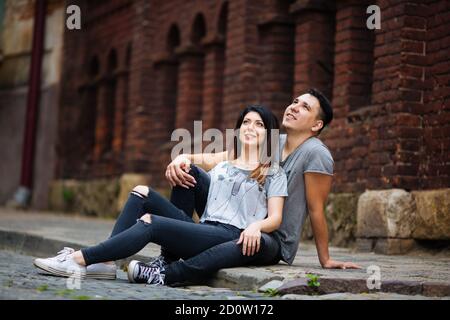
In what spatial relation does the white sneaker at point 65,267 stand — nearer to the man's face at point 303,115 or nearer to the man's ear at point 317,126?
the man's face at point 303,115

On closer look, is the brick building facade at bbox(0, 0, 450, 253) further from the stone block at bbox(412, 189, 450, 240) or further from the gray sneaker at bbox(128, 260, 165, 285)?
the gray sneaker at bbox(128, 260, 165, 285)

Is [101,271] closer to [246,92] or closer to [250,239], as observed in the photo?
[250,239]

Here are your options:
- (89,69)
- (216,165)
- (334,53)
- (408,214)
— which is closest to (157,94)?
(89,69)

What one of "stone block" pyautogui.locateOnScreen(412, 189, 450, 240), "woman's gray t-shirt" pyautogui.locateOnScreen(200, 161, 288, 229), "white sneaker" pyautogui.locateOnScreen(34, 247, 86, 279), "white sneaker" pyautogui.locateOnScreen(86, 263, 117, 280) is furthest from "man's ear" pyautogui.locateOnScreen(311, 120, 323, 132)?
"stone block" pyautogui.locateOnScreen(412, 189, 450, 240)

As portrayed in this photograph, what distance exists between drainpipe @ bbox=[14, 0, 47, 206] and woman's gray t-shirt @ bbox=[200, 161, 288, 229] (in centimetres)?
1204

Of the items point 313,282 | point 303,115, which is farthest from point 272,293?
point 303,115

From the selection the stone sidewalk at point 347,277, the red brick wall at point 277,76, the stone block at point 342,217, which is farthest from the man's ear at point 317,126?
the stone block at point 342,217

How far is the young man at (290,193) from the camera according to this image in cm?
577

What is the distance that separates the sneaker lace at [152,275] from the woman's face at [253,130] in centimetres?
97

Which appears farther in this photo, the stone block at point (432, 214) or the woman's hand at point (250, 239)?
the stone block at point (432, 214)

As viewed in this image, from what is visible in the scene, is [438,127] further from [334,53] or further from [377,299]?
[377,299]

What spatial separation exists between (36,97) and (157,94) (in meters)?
3.78

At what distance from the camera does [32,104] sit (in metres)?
17.6

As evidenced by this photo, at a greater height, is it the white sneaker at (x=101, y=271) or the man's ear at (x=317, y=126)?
the man's ear at (x=317, y=126)
